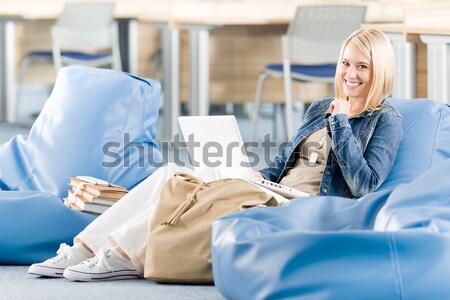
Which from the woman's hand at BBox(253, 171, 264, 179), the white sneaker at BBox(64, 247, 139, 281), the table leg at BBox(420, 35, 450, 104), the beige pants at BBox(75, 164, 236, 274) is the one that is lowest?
the white sneaker at BBox(64, 247, 139, 281)

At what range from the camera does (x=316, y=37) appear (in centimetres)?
611

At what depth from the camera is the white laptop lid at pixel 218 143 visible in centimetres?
304

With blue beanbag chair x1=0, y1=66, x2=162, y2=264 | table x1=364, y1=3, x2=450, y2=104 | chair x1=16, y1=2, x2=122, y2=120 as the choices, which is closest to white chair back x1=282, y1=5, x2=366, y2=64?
table x1=364, y1=3, x2=450, y2=104

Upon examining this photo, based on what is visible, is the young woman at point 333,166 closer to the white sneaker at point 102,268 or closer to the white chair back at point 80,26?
the white sneaker at point 102,268

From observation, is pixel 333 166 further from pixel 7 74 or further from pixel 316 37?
pixel 7 74

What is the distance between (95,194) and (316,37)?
3118 millimetres

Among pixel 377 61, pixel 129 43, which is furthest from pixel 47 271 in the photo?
pixel 129 43

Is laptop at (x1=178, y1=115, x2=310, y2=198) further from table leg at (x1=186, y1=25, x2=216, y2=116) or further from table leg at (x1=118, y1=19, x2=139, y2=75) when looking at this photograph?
table leg at (x1=118, y1=19, x2=139, y2=75)

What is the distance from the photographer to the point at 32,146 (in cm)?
368

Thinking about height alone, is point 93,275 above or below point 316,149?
below

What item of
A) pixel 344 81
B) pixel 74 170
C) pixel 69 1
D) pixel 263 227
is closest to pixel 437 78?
pixel 344 81

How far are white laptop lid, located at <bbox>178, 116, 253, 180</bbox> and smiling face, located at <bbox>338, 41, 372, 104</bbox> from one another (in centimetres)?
37

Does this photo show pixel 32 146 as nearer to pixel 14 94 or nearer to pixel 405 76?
pixel 405 76

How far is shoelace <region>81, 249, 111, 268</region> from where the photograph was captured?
2.96 metres
